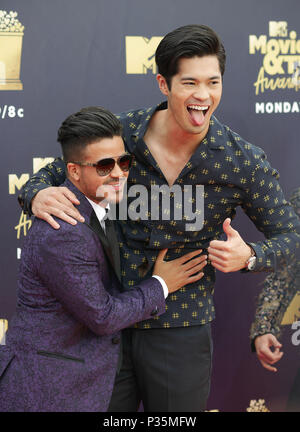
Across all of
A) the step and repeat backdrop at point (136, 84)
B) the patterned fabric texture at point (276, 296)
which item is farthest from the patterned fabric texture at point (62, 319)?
the step and repeat backdrop at point (136, 84)

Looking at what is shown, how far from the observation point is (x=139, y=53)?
2480mm

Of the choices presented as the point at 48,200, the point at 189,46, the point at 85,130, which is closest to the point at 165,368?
the point at 48,200

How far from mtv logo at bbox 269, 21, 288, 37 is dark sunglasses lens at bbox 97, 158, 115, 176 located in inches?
54.1

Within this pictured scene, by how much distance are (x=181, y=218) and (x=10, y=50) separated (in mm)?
1123

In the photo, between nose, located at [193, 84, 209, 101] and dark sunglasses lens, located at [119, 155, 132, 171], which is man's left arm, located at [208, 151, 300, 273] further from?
dark sunglasses lens, located at [119, 155, 132, 171]

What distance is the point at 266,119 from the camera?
105 inches

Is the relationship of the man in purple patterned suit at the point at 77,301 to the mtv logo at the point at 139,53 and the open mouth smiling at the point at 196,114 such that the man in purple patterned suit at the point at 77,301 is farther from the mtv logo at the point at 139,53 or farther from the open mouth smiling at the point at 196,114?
the mtv logo at the point at 139,53

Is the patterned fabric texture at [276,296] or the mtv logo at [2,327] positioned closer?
the patterned fabric texture at [276,296]

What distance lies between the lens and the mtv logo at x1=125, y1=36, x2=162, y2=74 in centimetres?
247

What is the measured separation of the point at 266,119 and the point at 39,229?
151cm

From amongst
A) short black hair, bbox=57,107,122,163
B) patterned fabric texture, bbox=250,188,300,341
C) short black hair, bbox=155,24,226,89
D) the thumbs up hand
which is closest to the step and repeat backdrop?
patterned fabric texture, bbox=250,188,300,341

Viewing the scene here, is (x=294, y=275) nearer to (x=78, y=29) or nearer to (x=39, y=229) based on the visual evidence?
(x=39, y=229)

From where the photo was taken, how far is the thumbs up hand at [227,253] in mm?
1729
